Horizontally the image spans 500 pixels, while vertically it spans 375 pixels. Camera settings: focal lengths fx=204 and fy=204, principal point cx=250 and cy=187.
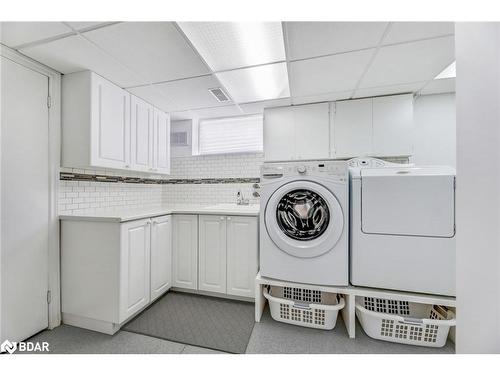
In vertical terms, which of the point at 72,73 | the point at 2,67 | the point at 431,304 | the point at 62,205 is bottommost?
the point at 431,304

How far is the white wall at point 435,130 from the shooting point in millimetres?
2354

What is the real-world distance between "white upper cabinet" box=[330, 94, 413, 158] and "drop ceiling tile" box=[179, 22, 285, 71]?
1.18 metres

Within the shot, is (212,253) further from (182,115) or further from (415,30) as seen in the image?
(415,30)

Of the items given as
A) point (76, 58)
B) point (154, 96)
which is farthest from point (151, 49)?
point (154, 96)

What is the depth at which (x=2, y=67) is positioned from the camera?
1.41 meters

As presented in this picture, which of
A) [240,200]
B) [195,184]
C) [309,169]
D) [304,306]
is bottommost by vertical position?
[304,306]

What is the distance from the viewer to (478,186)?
1.83 ft

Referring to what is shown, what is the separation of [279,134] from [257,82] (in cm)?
75

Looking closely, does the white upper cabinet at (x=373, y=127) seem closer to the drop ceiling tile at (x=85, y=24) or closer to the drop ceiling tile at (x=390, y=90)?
the drop ceiling tile at (x=390, y=90)

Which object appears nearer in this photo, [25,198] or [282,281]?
[25,198]

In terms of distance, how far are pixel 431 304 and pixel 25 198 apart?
3105 millimetres

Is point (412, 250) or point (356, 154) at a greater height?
point (356, 154)

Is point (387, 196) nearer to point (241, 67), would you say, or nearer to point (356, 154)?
point (356, 154)

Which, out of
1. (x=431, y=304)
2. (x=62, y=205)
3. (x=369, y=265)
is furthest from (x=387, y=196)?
(x=62, y=205)
